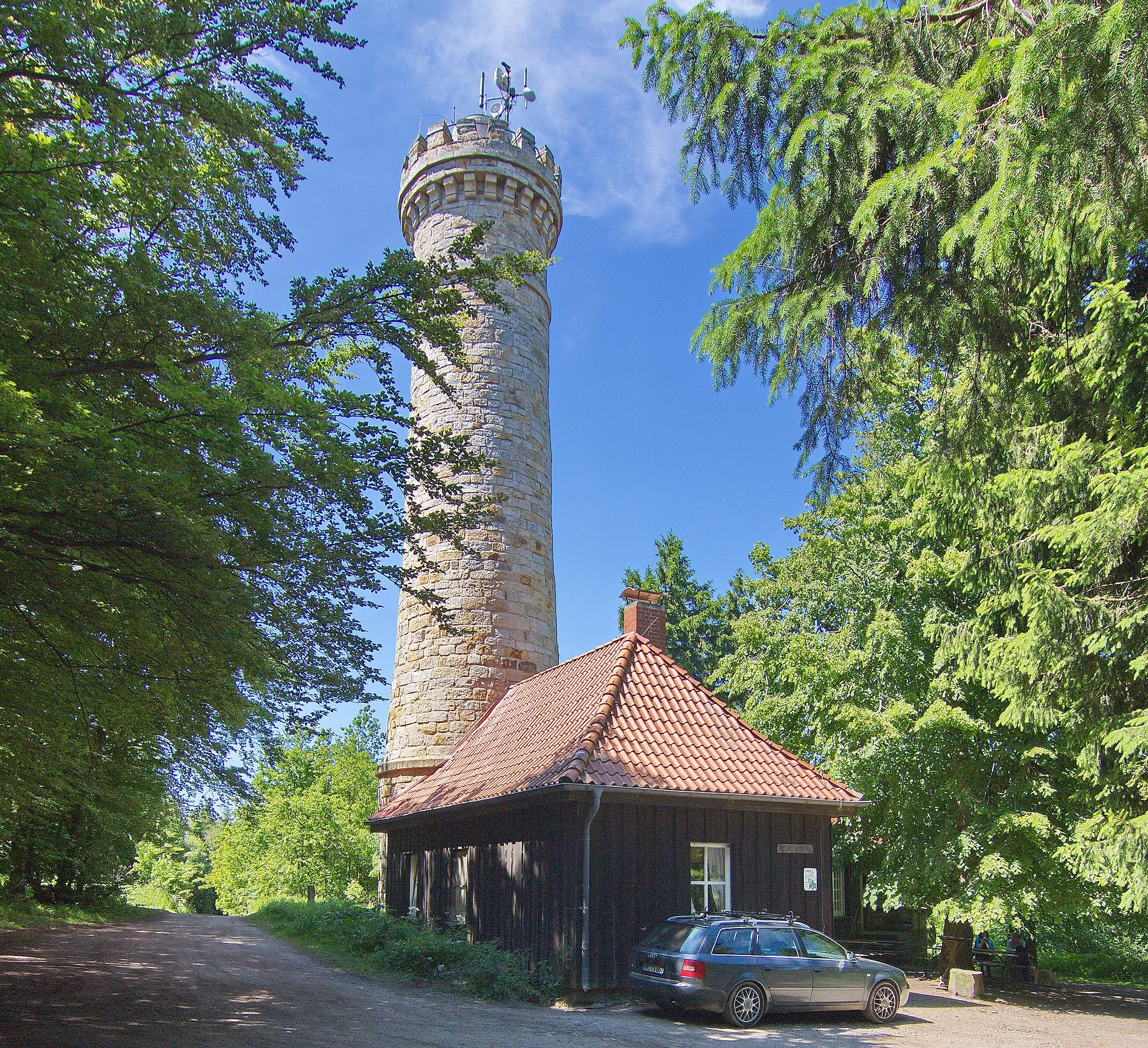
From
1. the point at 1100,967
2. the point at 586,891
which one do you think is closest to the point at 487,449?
the point at 586,891

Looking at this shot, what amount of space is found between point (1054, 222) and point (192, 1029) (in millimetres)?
9563

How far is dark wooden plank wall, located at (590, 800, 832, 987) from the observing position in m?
12.0

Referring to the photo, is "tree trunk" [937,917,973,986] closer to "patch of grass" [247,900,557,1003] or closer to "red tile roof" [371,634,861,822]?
"red tile roof" [371,634,861,822]

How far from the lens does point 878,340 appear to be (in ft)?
25.0

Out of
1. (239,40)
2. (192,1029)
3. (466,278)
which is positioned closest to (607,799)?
(192,1029)

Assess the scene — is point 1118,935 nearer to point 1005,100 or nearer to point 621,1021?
point 621,1021

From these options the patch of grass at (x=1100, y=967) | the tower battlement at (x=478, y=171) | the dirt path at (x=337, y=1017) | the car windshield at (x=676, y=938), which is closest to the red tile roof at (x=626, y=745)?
the car windshield at (x=676, y=938)

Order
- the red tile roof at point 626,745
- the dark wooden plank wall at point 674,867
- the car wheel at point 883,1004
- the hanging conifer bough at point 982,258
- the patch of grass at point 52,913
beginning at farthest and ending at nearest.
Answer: the patch of grass at point 52,913 → the red tile roof at point 626,745 → the dark wooden plank wall at point 674,867 → the car wheel at point 883,1004 → the hanging conifer bough at point 982,258

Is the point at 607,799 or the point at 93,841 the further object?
the point at 93,841

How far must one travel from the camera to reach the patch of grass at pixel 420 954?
39.0 ft

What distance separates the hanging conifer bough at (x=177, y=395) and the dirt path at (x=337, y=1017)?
8.88ft

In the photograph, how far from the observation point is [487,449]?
20.3 metres

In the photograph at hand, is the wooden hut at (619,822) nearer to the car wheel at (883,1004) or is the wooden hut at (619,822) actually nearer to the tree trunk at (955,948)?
the car wheel at (883,1004)

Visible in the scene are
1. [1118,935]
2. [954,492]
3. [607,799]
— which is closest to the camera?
[954,492]
